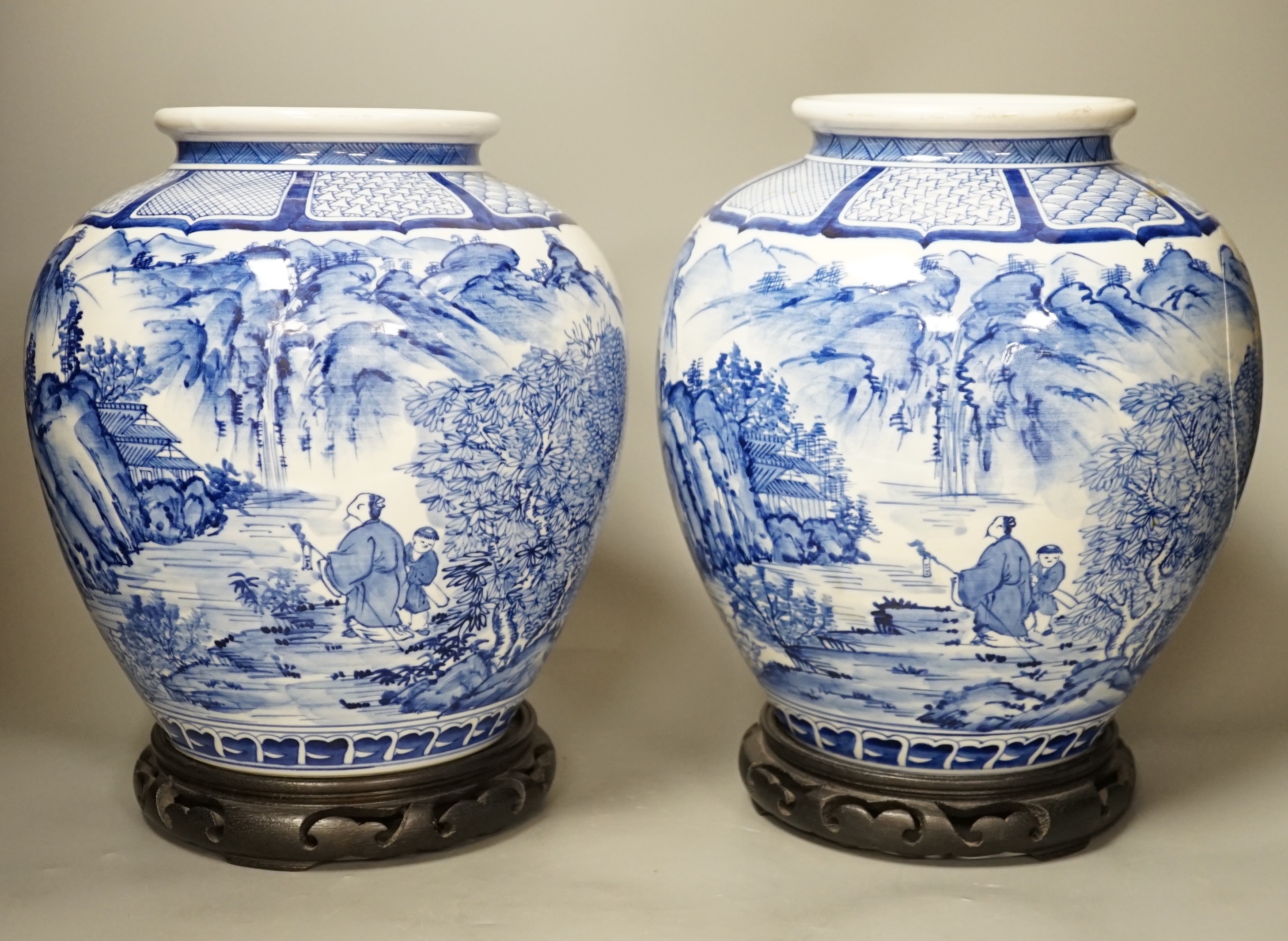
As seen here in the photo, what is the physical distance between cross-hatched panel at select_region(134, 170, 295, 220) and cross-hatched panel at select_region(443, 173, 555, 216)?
21cm

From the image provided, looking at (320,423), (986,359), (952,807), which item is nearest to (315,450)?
(320,423)

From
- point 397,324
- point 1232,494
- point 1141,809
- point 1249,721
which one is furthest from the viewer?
point 1249,721

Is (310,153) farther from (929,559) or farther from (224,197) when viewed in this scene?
(929,559)

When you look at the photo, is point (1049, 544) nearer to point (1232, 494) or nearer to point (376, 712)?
point (1232, 494)

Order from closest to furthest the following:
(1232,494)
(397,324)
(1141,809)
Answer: (397,324) → (1232,494) → (1141,809)

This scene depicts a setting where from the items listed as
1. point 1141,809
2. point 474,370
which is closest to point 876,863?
point 1141,809

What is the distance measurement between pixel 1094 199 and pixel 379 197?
32.6 inches

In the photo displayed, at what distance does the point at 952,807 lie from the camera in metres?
2.54

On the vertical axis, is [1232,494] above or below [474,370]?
below

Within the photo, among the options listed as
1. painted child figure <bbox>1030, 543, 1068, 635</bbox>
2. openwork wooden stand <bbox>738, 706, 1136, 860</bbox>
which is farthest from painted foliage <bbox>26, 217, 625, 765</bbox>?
painted child figure <bbox>1030, 543, 1068, 635</bbox>

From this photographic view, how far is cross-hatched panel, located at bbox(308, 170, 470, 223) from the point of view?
7.90ft

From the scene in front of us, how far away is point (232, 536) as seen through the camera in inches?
93.3

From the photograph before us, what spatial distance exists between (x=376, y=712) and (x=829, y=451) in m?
0.63

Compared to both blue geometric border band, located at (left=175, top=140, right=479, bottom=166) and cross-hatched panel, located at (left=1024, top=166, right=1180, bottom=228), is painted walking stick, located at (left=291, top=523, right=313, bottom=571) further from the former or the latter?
cross-hatched panel, located at (left=1024, top=166, right=1180, bottom=228)
